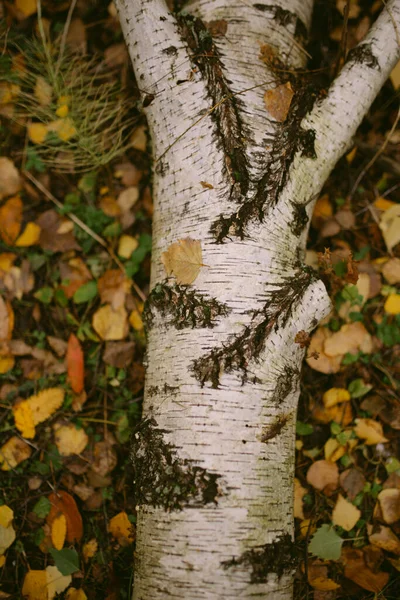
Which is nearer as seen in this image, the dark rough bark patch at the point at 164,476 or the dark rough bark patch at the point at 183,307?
the dark rough bark patch at the point at 164,476

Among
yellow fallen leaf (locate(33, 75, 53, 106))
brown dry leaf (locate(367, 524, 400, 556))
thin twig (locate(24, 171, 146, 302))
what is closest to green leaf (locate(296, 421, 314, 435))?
brown dry leaf (locate(367, 524, 400, 556))

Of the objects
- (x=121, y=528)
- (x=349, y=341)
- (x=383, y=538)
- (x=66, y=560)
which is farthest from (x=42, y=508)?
(x=349, y=341)

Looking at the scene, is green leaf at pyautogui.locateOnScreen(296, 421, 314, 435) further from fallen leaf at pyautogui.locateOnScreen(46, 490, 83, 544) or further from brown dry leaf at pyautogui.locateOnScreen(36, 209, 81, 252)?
brown dry leaf at pyautogui.locateOnScreen(36, 209, 81, 252)

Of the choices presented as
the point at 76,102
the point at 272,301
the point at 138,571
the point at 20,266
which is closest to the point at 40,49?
the point at 76,102

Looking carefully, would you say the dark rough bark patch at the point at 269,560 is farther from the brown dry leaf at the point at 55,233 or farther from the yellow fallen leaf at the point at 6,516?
the brown dry leaf at the point at 55,233

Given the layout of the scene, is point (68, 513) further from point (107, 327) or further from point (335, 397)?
point (335, 397)

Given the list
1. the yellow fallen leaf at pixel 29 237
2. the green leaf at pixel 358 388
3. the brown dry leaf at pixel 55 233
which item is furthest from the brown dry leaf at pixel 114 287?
the green leaf at pixel 358 388

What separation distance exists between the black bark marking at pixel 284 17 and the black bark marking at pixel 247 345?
4.06 ft

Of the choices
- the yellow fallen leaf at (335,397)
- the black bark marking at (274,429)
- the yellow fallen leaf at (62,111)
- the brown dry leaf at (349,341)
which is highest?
the yellow fallen leaf at (62,111)

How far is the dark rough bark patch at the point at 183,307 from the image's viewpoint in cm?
153

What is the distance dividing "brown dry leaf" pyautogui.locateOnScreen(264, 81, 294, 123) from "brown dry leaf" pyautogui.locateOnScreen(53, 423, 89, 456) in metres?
1.80

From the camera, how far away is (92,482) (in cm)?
214

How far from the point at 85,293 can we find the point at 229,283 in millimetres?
1088

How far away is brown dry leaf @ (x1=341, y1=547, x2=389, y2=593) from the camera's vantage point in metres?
1.94
